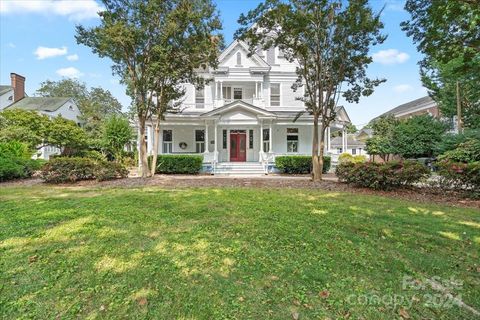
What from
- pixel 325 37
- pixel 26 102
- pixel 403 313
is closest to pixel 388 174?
pixel 325 37

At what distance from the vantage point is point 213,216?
5.39 m

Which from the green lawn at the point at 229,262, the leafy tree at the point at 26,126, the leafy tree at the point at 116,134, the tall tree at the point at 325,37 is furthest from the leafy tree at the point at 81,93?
the green lawn at the point at 229,262

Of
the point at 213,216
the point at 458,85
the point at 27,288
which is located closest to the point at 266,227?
the point at 213,216

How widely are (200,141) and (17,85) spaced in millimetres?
26935

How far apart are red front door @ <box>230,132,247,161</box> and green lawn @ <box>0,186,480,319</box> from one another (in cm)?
1399

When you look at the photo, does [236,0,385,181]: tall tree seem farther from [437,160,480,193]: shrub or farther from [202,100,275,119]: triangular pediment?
[202,100,275,119]: triangular pediment

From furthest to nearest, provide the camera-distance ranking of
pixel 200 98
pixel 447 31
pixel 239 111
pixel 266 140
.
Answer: pixel 200 98 → pixel 266 140 → pixel 239 111 → pixel 447 31

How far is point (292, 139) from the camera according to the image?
20.5 metres

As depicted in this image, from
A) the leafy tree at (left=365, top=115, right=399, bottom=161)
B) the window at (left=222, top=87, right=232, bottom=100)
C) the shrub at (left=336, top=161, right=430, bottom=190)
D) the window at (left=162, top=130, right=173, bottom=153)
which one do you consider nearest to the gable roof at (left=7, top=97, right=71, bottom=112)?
the window at (left=162, top=130, right=173, bottom=153)

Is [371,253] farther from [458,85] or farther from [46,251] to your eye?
[458,85]

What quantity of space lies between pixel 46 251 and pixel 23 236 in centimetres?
90

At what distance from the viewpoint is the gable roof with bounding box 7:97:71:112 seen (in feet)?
97.9

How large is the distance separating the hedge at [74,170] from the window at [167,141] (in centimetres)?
862

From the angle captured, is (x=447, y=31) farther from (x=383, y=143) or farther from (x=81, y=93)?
(x=81, y=93)
